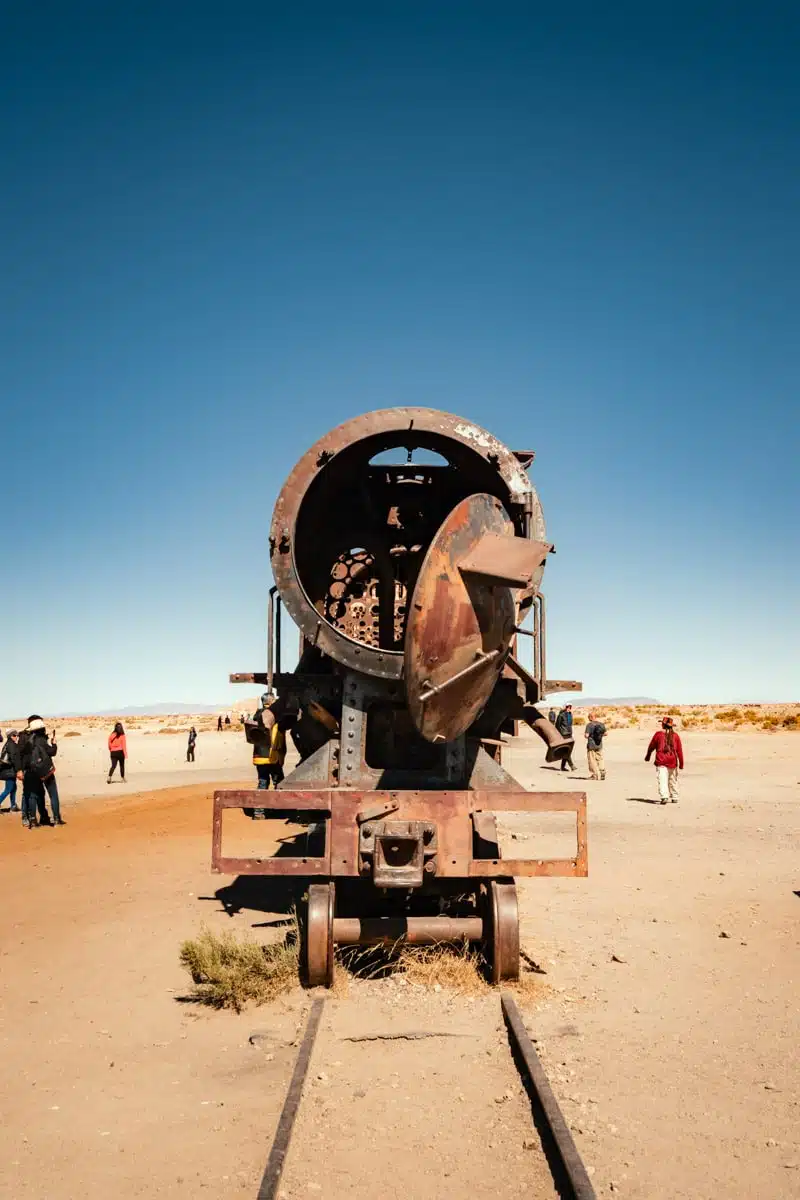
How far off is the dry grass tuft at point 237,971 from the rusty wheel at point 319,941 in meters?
0.24

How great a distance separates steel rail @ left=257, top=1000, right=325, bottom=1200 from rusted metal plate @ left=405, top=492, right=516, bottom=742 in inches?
70.2

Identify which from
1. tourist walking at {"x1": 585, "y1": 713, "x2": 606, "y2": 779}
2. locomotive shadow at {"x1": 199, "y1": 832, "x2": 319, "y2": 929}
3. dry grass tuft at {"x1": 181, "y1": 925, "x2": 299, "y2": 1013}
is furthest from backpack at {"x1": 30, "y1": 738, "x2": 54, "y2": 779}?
tourist walking at {"x1": 585, "y1": 713, "x2": 606, "y2": 779}

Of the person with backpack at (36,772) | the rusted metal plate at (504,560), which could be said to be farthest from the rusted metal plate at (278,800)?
the person with backpack at (36,772)

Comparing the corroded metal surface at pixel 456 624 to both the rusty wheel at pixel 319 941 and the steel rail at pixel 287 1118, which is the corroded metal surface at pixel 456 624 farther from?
the steel rail at pixel 287 1118

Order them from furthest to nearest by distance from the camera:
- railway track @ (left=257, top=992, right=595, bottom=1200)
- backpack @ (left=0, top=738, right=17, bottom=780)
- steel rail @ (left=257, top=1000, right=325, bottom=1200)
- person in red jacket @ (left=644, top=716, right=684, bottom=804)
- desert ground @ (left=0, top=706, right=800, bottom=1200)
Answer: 1. person in red jacket @ (left=644, top=716, right=684, bottom=804)
2. backpack @ (left=0, top=738, right=17, bottom=780)
3. desert ground @ (left=0, top=706, right=800, bottom=1200)
4. railway track @ (left=257, top=992, right=595, bottom=1200)
5. steel rail @ (left=257, top=1000, right=325, bottom=1200)

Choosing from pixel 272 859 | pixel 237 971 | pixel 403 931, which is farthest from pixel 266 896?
pixel 272 859

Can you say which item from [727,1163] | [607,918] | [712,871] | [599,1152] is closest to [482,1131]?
[599,1152]

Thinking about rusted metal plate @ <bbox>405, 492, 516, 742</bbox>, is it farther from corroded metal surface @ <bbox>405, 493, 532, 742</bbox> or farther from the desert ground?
the desert ground

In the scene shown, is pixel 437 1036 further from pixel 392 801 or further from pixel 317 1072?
pixel 392 801

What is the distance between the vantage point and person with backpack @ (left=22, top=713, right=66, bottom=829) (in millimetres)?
14625

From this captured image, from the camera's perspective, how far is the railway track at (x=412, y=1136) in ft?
12.0

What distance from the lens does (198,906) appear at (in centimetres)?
888

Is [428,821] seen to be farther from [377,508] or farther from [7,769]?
[7,769]

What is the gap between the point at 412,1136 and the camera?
4121mm
